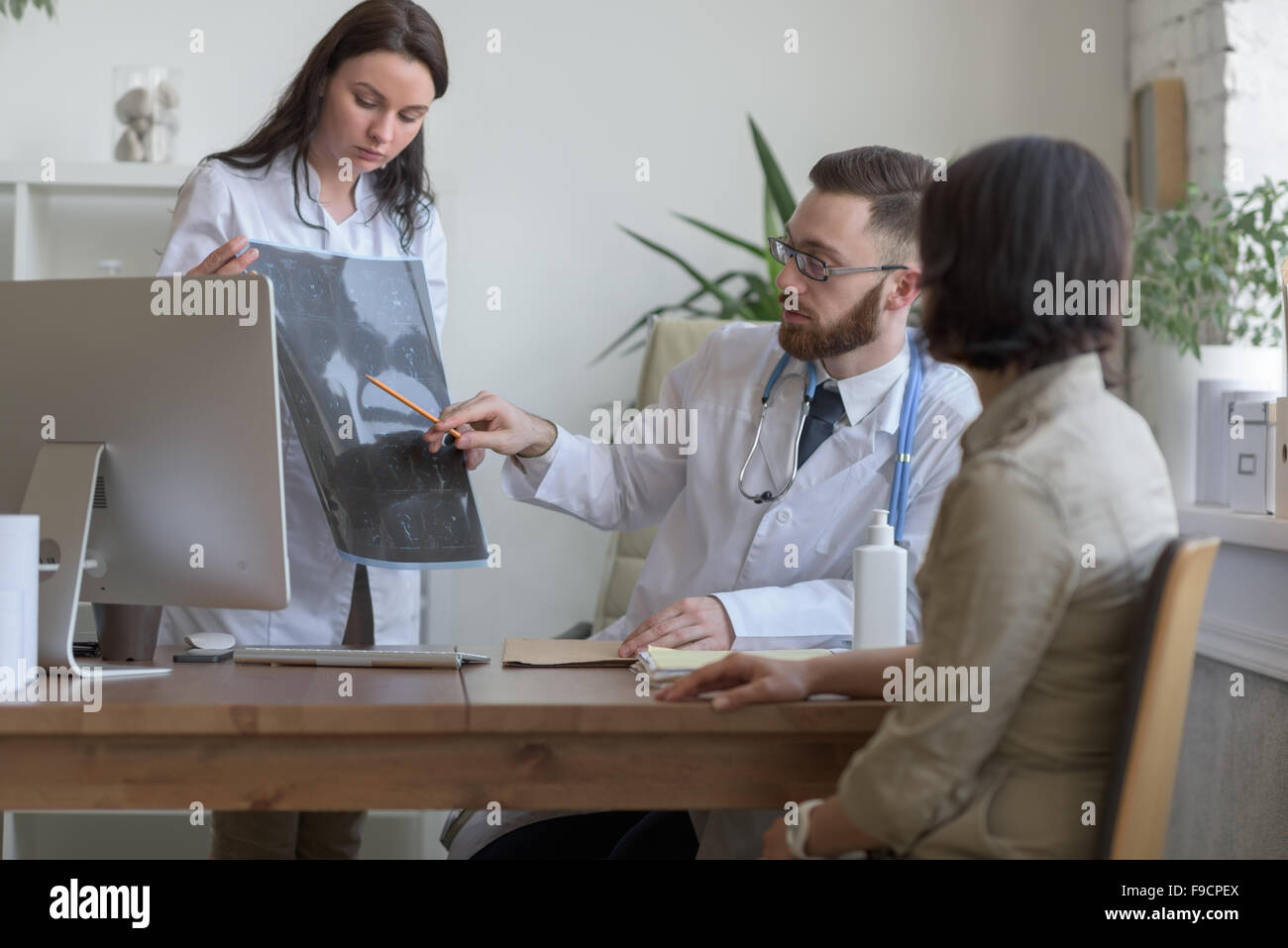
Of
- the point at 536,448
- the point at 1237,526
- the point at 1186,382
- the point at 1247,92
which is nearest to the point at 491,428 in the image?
the point at 536,448

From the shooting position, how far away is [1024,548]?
1012 millimetres

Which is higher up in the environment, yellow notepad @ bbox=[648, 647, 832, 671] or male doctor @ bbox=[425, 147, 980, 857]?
male doctor @ bbox=[425, 147, 980, 857]

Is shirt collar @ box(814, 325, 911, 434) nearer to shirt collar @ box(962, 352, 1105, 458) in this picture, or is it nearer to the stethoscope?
the stethoscope

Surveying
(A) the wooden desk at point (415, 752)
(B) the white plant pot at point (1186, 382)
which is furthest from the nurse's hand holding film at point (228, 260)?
(B) the white plant pot at point (1186, 382)

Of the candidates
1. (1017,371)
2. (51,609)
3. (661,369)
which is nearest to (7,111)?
(661,369)

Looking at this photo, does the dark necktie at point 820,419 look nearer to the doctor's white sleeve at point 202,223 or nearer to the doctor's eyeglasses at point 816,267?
the doctor's eyeglasses at point 816,267

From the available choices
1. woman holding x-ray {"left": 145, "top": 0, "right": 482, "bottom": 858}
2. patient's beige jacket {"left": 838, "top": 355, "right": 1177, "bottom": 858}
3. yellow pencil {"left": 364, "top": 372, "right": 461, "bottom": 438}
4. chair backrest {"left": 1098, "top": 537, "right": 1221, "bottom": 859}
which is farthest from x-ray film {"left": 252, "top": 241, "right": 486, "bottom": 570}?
chair backrest {"left": 1098, "top": 537, "right": 1221, "bottom": 859}

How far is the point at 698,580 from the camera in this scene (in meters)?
1.90

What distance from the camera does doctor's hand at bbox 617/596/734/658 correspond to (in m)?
1.55

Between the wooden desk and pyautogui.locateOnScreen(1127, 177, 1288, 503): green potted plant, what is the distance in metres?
1.58

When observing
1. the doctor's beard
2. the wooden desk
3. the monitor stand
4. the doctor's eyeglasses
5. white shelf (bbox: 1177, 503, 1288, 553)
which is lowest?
the wooden desk

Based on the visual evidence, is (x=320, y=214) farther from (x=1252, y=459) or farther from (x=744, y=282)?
(x=1252, y=459)

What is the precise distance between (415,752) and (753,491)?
78 cm

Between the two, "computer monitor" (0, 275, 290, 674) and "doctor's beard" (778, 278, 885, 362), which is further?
"doctor's beard" (778, 278, 885, 362)
